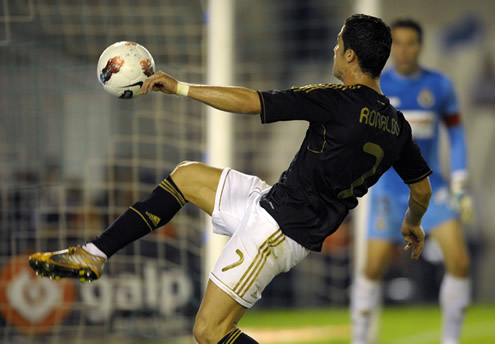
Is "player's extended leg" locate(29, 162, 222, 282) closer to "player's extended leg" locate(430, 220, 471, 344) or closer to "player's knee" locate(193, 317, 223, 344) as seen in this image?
"player's knee" locate(193, 317, 223, 344)

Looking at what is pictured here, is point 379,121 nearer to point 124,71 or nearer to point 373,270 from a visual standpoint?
point 124,71

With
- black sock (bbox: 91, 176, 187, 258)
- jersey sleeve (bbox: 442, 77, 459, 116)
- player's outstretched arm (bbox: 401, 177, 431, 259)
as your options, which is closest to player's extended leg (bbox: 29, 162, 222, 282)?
black sock (bbox: 91, 176, 187, 258)

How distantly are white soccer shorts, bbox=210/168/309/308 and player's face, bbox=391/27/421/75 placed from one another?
2.31 metres

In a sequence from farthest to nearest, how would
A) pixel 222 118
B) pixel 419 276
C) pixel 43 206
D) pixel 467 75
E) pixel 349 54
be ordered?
pixel 467 75, pixel 419 276, pixel 43 206, pixel 222 118, pixel 349 54

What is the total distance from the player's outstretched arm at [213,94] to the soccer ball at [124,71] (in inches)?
10.9

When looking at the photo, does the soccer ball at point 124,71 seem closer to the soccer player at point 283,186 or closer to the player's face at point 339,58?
the soccer player at point 283,186

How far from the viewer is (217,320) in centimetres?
367

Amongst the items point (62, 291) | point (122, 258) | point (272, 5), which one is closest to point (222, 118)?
point (122, 258)

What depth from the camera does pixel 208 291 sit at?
147 inches

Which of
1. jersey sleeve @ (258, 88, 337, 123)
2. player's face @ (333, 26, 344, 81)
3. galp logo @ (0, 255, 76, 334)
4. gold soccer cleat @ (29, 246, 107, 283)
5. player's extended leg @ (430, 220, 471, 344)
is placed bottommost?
galp logo @ (0, 255, 76, 334)

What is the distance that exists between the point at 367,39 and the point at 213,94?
0.78 meters

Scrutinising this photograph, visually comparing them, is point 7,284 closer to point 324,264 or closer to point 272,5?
point 324,264

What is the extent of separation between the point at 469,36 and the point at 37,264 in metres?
9.99

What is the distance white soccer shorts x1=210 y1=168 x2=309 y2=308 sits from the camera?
12.1 ft
